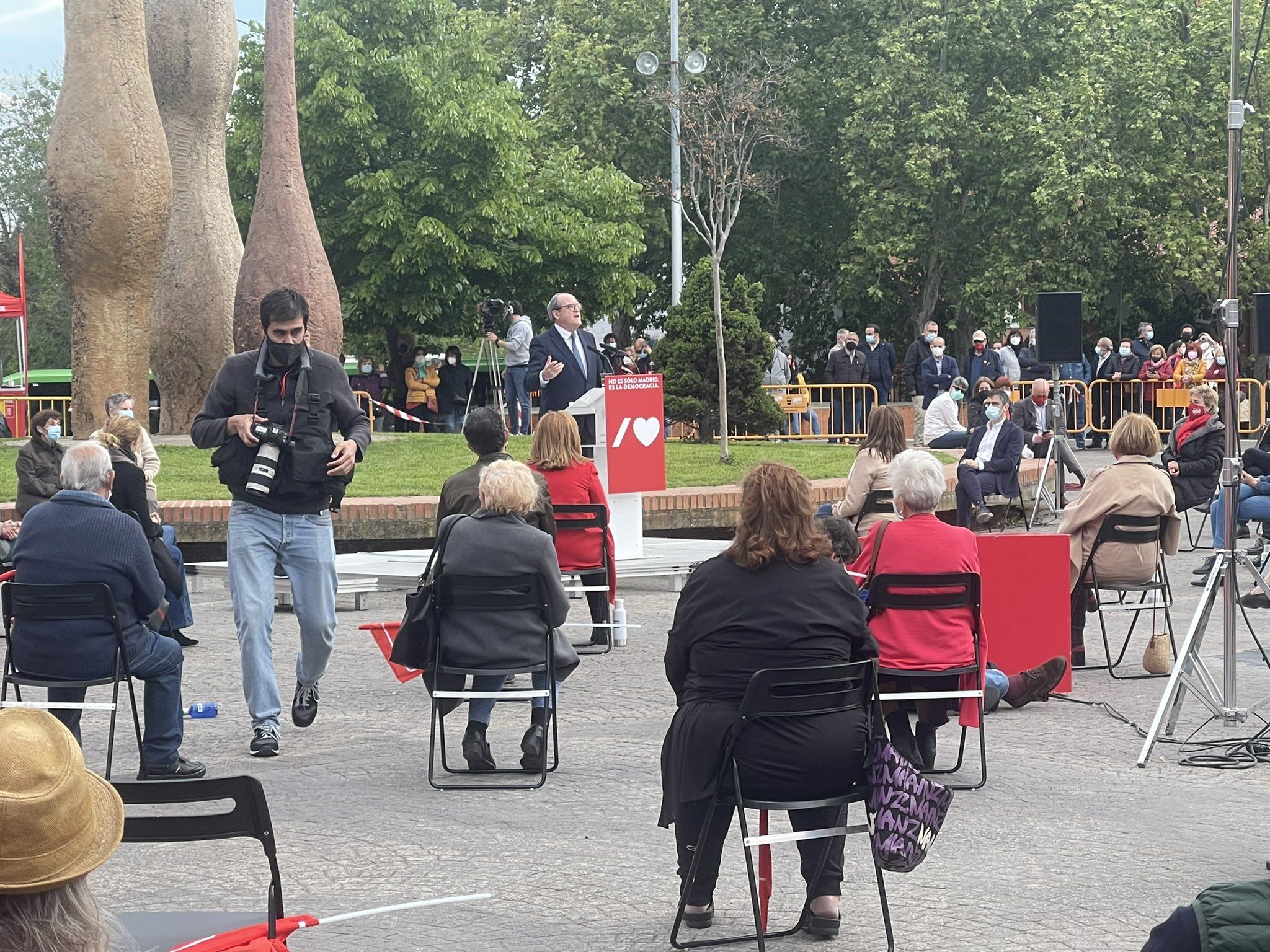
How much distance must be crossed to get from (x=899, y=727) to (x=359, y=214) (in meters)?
29.7

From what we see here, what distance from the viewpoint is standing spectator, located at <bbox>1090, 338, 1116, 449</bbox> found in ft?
94.1

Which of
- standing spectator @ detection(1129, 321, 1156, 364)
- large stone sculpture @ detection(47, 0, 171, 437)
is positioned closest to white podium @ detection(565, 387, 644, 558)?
large stone sculpture @ detection(47, 0, 171, 437)

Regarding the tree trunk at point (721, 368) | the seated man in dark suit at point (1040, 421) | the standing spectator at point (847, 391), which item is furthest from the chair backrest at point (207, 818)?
the standing spectator at point (847, 391)

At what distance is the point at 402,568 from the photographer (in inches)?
505

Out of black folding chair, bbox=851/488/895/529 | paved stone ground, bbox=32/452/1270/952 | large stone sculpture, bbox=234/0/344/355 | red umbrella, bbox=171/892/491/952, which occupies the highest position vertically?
large stone sculpture, bbox=234/0/344/355

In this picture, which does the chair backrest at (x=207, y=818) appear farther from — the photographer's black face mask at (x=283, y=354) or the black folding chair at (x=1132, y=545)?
the black folding chair at (x=1132, y=545)

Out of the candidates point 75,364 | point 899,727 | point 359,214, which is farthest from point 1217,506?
point 359,214

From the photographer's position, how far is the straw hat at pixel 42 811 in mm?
2227

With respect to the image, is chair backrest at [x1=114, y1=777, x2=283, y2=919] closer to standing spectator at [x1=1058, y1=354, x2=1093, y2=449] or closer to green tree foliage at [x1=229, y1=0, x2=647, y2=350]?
standing spectator at [x1=1058, y1=354, x2=1093, y2=449]

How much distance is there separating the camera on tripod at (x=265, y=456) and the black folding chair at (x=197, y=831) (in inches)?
158

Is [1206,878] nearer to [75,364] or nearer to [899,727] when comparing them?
[899,727]

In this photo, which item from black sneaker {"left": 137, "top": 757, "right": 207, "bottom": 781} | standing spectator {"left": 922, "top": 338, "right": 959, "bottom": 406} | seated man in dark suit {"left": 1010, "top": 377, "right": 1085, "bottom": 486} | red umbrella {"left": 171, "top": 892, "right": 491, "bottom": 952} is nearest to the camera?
red umbrella {"left": 171, "top": 892, "right": 491, "bottom": 952}

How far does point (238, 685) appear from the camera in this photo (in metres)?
9.73

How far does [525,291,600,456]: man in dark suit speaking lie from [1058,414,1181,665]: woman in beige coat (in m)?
4.05
